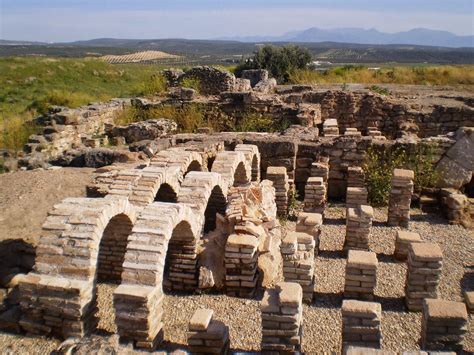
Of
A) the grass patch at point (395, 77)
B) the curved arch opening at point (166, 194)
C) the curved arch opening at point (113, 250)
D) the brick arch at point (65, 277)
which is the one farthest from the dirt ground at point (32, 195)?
the grass patch at point (395, 77)

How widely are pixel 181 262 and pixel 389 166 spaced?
567cm

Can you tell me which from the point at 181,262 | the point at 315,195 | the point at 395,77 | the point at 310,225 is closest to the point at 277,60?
the point at 395,77

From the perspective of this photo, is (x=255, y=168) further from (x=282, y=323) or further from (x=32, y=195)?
(x=282, y=323)

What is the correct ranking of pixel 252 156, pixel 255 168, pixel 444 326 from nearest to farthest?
pixel 444 326 < pixel 252 156 < pixel 255 168

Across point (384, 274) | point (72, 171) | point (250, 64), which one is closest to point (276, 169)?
point (384, 274)

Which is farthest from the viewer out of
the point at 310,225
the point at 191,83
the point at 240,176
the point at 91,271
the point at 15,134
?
the point at 191,83

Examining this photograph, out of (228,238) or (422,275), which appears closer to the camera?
(422,275)

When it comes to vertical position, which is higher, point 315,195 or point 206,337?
point 206,337

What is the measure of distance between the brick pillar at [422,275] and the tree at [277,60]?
2055 centimetres

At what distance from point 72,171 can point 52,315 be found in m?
4.95

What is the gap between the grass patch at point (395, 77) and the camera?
2217 centimetres

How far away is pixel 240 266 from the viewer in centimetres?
A: 619

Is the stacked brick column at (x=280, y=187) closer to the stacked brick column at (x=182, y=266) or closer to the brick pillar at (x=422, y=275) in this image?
the stacked brick column at (x=182, y=266)

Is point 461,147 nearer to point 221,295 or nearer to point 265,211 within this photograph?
point 265,211
